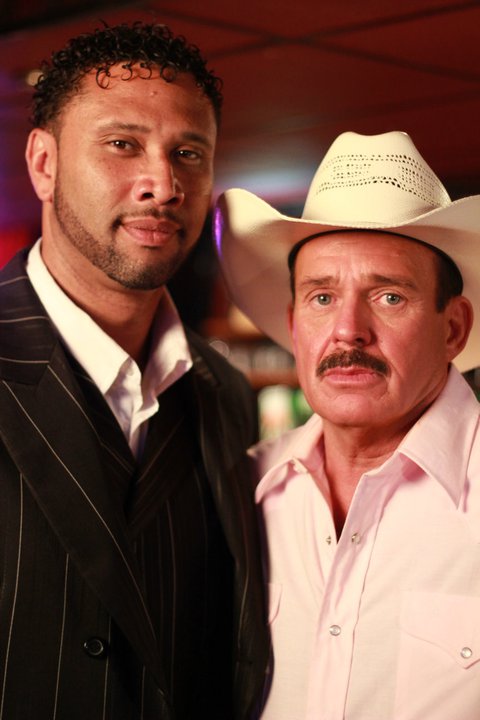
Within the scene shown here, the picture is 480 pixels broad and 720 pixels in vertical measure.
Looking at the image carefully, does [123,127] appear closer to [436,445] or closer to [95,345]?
[95,345]

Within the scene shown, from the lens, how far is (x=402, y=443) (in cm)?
212

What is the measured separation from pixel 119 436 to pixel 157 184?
21.2 inches

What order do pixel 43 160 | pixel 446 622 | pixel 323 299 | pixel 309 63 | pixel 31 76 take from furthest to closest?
pixel 31 76 → pixel 309 63 → pixel 43 160 → pixel 323 299 → pixel 446 622

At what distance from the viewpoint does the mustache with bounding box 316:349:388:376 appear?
209cm

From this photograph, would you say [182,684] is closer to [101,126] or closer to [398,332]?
[398,332]

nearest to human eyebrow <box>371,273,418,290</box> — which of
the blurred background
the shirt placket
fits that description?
the shirt placket

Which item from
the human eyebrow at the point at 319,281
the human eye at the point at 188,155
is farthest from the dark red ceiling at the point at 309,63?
the human eyebrow at the point at 319,281

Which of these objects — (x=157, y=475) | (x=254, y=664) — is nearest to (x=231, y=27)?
(x=157, y=475)

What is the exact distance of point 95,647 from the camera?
6.62ft

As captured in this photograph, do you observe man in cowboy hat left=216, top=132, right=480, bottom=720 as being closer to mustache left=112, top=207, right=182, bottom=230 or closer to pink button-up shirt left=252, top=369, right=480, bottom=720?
pink button-up shirt left=252, top=369, right=480, bottom=720

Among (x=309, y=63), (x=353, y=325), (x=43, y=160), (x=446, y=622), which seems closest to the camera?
(x=446, y=622)

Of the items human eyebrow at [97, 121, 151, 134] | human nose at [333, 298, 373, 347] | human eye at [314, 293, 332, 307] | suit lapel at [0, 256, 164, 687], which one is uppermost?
human eyebrow at [97, 121, 151, 134]

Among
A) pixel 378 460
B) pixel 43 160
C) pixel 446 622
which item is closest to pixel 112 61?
pixel 43 160

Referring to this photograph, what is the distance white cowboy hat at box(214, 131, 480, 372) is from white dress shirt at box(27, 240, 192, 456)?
0.29 meters
